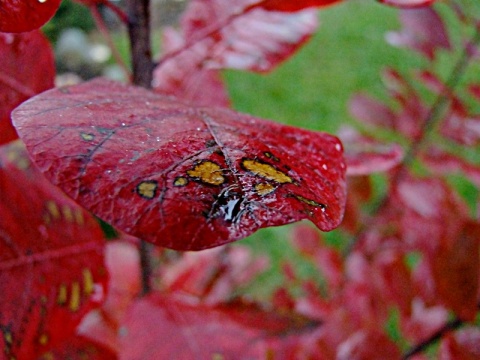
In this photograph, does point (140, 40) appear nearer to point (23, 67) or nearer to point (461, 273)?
point (23, 67)

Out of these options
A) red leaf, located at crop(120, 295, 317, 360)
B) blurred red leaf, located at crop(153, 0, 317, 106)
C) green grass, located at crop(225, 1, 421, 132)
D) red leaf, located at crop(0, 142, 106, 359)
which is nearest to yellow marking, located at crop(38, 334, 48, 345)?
red leaf, located at crop(0, 142, 106, 359)

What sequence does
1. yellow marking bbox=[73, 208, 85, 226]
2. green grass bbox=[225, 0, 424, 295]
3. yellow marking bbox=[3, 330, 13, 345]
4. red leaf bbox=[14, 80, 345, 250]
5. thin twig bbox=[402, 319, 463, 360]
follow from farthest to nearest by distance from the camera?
green grass bbox=[225, 0, 424, 295], thin twig bbox=[402, 319, 463, 360], yellow marking bbox=[73, 208, 85, 226], yellow marking bbox=[3, 330, 13, 345], red leaf bbox=[14, 80, 345, 250]

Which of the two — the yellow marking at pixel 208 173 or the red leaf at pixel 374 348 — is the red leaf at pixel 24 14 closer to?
the yellow marking at pixel 208 173

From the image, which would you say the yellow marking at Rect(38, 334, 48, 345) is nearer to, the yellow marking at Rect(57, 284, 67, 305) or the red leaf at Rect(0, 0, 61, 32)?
the yellow marking at Rect(57, 284, 67, 305)

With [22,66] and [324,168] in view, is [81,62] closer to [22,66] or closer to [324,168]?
[22,66]

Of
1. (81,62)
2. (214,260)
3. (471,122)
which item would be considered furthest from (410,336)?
(81,62)

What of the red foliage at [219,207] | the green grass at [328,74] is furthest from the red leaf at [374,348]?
the green grass at [328,74]
